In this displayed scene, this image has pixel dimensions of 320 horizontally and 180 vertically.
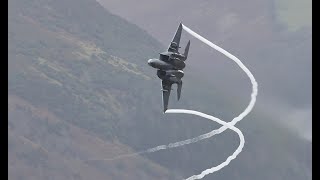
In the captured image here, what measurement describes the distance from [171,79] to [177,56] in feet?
17.1
